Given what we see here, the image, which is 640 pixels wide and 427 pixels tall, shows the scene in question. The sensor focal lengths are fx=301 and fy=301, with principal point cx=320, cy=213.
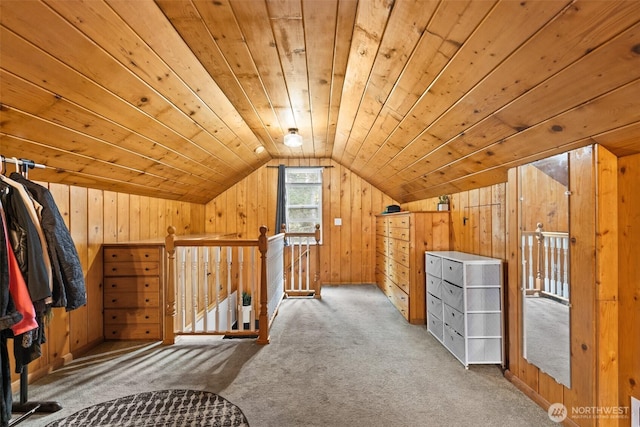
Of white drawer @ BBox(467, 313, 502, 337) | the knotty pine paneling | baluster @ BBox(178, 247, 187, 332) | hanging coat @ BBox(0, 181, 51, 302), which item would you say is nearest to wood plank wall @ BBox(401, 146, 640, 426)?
white drawer @ BBox(467, 313, 502, 337)

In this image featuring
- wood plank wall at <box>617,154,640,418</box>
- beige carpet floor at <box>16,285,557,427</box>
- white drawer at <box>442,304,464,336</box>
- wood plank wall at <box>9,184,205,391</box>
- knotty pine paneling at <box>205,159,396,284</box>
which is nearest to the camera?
wood plank wall at <box>617,154,640,418</box>

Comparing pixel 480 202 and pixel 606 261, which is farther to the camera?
pixel 480 202

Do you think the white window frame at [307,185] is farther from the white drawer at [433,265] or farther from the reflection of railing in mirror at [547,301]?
the reflection of railing in mirror at [547,301]

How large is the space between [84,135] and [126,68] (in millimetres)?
660

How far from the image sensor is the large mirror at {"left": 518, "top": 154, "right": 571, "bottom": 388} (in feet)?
5.56

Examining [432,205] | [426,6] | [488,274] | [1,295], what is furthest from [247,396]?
[432,205]

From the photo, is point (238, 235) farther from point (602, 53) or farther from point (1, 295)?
point (602, 53)

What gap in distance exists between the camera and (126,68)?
5.44 ft

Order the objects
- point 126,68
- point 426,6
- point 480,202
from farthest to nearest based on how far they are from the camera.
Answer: point 480,202 → point 126,68 → point 426,6

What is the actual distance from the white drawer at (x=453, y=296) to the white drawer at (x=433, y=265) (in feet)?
0.48

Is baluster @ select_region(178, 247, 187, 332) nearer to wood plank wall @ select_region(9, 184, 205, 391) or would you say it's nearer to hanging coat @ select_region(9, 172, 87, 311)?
wood plank wall @ select_region(9, 184, 205, 391)

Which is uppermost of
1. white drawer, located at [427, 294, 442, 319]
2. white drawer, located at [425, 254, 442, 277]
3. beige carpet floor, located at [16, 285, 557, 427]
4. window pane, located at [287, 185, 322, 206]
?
window pane, located at [287, 185, 322, 206]

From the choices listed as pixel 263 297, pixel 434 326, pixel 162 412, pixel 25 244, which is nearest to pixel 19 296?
pixel 25 244

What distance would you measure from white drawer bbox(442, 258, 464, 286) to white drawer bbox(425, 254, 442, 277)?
0.08m
